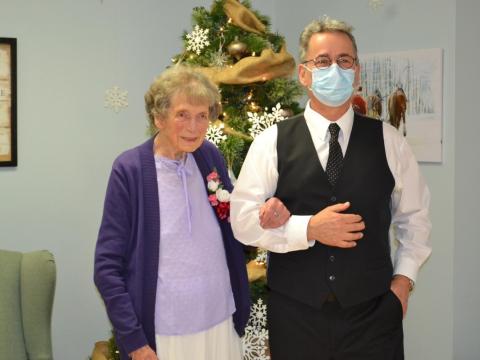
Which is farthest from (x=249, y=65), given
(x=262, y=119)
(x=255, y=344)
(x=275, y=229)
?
(x=255, y=344)

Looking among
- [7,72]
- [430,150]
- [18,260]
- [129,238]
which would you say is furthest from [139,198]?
[430,150]

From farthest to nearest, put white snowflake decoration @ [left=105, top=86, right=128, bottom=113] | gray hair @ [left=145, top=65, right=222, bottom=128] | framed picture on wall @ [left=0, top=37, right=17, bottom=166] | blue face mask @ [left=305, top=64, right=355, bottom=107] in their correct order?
white snowflake decoration @ [left=105, top=86, right=128, bottom=113]
framed picture on wall @ [left=0, top=37, right=17, bottom=166]
gray hair @ [left=145, top=65, right=222, bottom=128]
blue face mask @ [left=305, top=64, right=355, bottom=107]

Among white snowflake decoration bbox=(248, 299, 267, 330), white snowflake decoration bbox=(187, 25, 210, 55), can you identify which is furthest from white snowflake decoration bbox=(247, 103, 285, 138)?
white snowflake decoration bbox=(248, 299, 267, 330)

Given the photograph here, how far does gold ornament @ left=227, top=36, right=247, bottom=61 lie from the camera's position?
7.97 feet

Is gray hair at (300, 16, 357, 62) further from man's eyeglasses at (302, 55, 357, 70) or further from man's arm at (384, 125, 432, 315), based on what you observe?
man's arm at (384, 125, 432, 315)

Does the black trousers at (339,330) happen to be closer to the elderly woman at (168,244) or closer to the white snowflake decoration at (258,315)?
the elderly woman at (168,244)

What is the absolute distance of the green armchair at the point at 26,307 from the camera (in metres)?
2.21

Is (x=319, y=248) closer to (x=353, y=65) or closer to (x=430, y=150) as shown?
(x=353, y=65)

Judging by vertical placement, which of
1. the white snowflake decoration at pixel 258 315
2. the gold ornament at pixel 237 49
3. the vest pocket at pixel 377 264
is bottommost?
the white snowflake decoration at pixel 258 315

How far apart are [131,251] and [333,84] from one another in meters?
0.80

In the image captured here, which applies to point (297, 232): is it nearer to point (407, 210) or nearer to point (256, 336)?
point (407, 210)

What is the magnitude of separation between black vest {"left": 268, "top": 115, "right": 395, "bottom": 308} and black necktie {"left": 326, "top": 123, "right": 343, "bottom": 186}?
0.7 inches

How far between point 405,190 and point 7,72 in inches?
81.4

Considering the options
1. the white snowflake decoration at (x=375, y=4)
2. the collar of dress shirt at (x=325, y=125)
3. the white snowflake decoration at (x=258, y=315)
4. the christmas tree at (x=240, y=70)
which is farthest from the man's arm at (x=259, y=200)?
the white snowflake decoration at (x=375, y=4)
